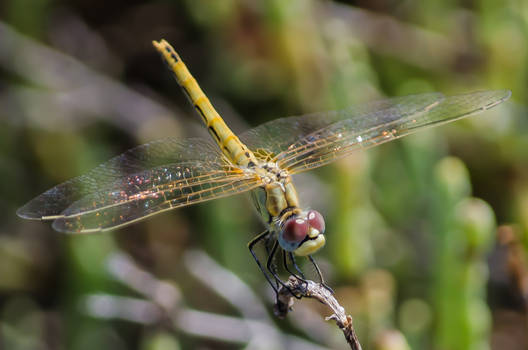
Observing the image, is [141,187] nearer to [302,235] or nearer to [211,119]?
[211,119]

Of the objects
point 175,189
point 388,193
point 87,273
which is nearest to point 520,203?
point 388,193

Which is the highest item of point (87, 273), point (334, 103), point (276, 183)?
point (334, 103)

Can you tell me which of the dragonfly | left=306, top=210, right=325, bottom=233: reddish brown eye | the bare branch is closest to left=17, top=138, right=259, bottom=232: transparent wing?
the dragonfly

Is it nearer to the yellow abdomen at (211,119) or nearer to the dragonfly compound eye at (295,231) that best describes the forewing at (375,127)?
the yellow abdomen at (211,119)

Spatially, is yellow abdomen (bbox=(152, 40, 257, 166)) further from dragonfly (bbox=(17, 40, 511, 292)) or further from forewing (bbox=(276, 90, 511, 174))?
forewing (bbox=(276, 90, 511, 174))

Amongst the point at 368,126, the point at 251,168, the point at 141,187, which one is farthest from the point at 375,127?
the point at 141,187

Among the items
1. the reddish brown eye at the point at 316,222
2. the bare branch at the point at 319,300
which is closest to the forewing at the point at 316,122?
the reddish brown eye at the point at 316,222

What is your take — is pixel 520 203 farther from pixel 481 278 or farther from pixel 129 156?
pixel 129 156
